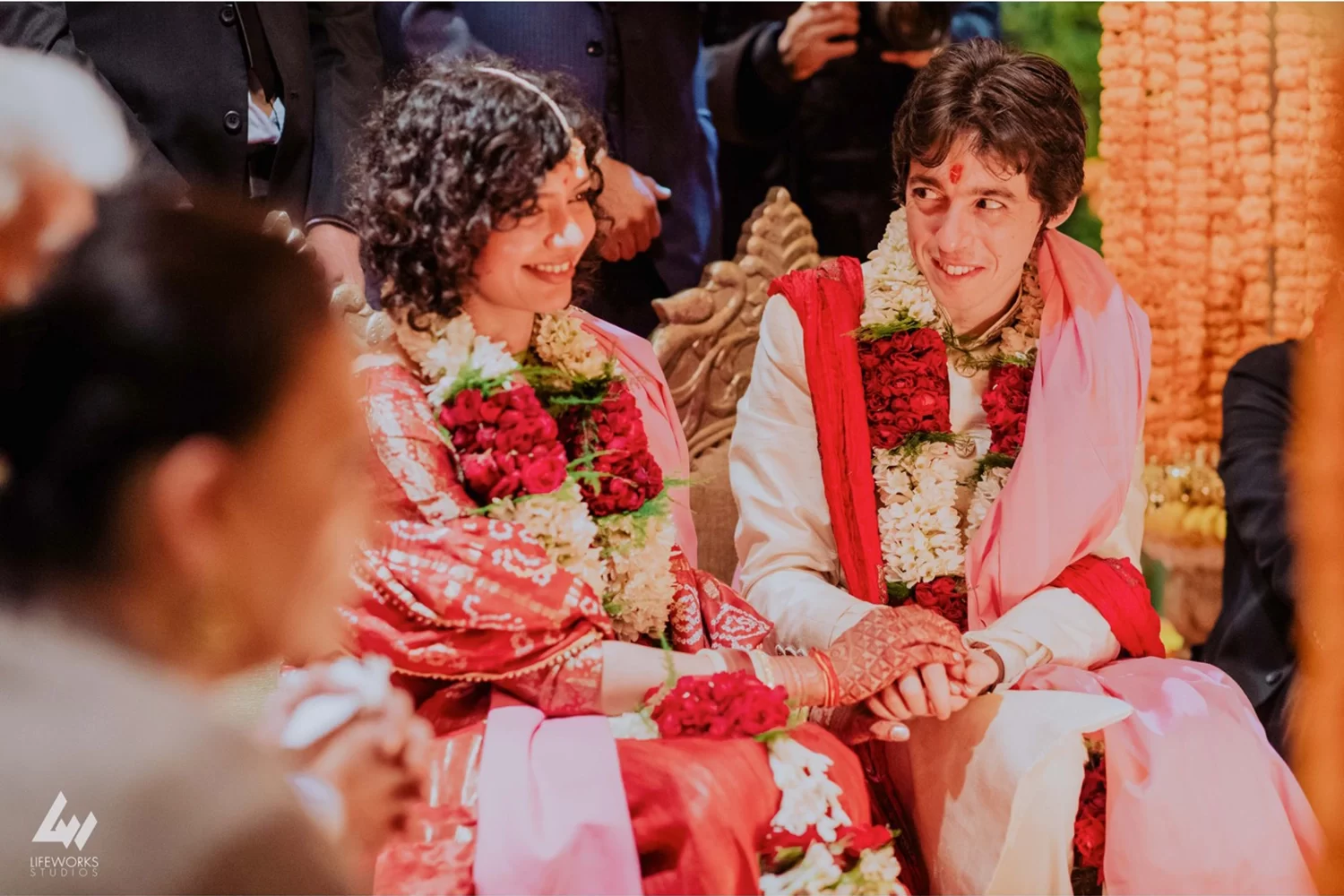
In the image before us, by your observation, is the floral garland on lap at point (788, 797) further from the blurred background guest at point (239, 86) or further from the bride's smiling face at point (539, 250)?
the blurred background guest at point (239, 86)

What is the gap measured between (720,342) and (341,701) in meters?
1.23

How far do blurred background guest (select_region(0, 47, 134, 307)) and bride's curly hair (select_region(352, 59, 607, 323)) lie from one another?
447 mm

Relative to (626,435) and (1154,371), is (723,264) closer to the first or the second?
(626,435)

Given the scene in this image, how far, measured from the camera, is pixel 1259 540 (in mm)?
2977

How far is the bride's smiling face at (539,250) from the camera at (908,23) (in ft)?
3.77

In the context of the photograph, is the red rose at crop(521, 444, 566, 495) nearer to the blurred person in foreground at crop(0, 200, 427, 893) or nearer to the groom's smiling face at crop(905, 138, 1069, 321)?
the blurred person in foreground at crop(0, 200, 427, 893)

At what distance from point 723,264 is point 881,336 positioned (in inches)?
20.0

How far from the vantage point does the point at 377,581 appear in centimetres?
186

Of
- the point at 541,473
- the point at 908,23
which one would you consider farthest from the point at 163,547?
the point at 908,23

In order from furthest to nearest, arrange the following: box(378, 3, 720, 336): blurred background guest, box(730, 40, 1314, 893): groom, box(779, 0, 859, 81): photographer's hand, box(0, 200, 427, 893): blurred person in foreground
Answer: box(779, 0, 859, 81): photographer's hand
box(378, 3, 720, 336): blurred background guest
box(730, 40, 1314, 893): groom
box(0, 200, 427, 893): blurred person in foreground

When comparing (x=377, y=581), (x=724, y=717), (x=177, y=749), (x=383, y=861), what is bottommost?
(x=383, y=861)

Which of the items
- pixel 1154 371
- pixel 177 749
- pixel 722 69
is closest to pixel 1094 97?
pixel 1154 371

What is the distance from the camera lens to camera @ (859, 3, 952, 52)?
288 cm

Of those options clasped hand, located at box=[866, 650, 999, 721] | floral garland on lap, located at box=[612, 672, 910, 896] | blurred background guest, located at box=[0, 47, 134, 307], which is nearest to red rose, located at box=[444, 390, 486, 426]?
floral garland on lap, located at box=[612, 672, 910, 896]
